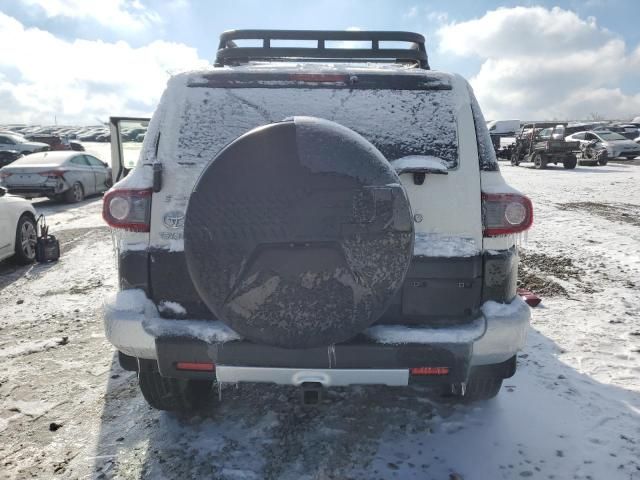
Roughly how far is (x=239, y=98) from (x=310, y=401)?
158cm

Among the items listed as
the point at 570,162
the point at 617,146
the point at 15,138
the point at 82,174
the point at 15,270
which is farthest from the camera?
the point at 617,146

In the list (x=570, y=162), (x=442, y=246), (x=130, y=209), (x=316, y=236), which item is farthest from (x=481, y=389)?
Answer: (x=570, y=162)

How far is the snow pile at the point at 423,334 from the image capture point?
6.93 ft

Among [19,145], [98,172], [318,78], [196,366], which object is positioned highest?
[19,145]

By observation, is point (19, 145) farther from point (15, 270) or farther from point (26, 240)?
point (15, 270)

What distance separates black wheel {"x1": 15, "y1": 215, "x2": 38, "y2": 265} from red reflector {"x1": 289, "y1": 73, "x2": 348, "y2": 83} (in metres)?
5.85

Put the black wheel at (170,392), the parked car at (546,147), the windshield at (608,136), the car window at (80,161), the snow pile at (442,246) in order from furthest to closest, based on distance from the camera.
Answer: the windshield at (608,136), the parked car at (546,147), the car window at (80,161), the black wheel at (170,392), the snow pile at (442,246)

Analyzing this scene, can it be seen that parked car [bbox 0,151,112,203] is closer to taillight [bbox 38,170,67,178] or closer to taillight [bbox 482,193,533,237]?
taillight [bbox 38,170,67,178]

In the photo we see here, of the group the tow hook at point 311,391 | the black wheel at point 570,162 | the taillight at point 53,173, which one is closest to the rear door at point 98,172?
the taillight at point 53,173

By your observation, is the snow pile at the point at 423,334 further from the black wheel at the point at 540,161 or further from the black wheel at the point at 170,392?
the black wheel at the point at 540,161

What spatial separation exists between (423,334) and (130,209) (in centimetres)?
156

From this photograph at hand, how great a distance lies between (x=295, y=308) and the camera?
1.84 metres

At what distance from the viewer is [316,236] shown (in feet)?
5.84

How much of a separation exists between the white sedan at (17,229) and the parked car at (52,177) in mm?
4236
